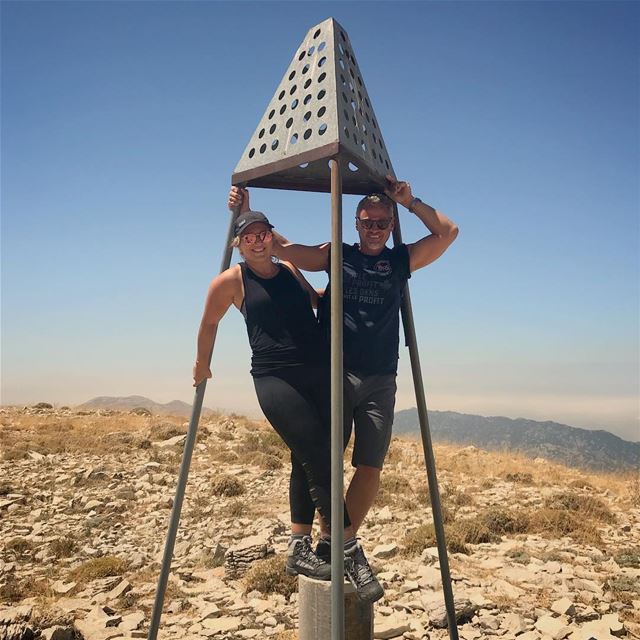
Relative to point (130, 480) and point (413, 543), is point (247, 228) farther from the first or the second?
point (130, 480)

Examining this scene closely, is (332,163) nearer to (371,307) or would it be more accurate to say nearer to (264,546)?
(371,307)

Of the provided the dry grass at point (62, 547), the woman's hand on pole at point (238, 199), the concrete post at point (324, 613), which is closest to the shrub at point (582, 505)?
the concrete post at point (324, 613)

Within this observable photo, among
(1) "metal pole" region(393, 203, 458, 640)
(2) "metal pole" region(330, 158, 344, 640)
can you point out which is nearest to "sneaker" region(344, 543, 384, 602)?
(2) "metal pole" region(330, 158, 344, 640)

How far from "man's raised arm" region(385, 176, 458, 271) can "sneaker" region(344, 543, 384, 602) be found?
6.01 ft

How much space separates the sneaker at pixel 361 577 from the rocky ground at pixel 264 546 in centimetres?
226

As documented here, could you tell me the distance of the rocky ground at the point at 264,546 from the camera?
5.05m

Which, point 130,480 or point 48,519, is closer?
point 48,519

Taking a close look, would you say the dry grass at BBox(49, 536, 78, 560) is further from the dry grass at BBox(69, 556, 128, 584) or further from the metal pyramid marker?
the metal pyramid marker

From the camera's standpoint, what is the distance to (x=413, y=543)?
7070mm

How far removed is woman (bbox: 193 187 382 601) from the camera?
3.00 metres

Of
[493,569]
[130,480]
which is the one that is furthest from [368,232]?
[130,480]

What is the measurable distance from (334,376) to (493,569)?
4967 millimetres

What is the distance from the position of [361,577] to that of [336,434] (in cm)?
90

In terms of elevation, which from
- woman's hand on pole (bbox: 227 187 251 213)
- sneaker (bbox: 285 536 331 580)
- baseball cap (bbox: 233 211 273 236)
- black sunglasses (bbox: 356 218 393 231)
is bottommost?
sneaker (bbox: 285 536 331 580)
